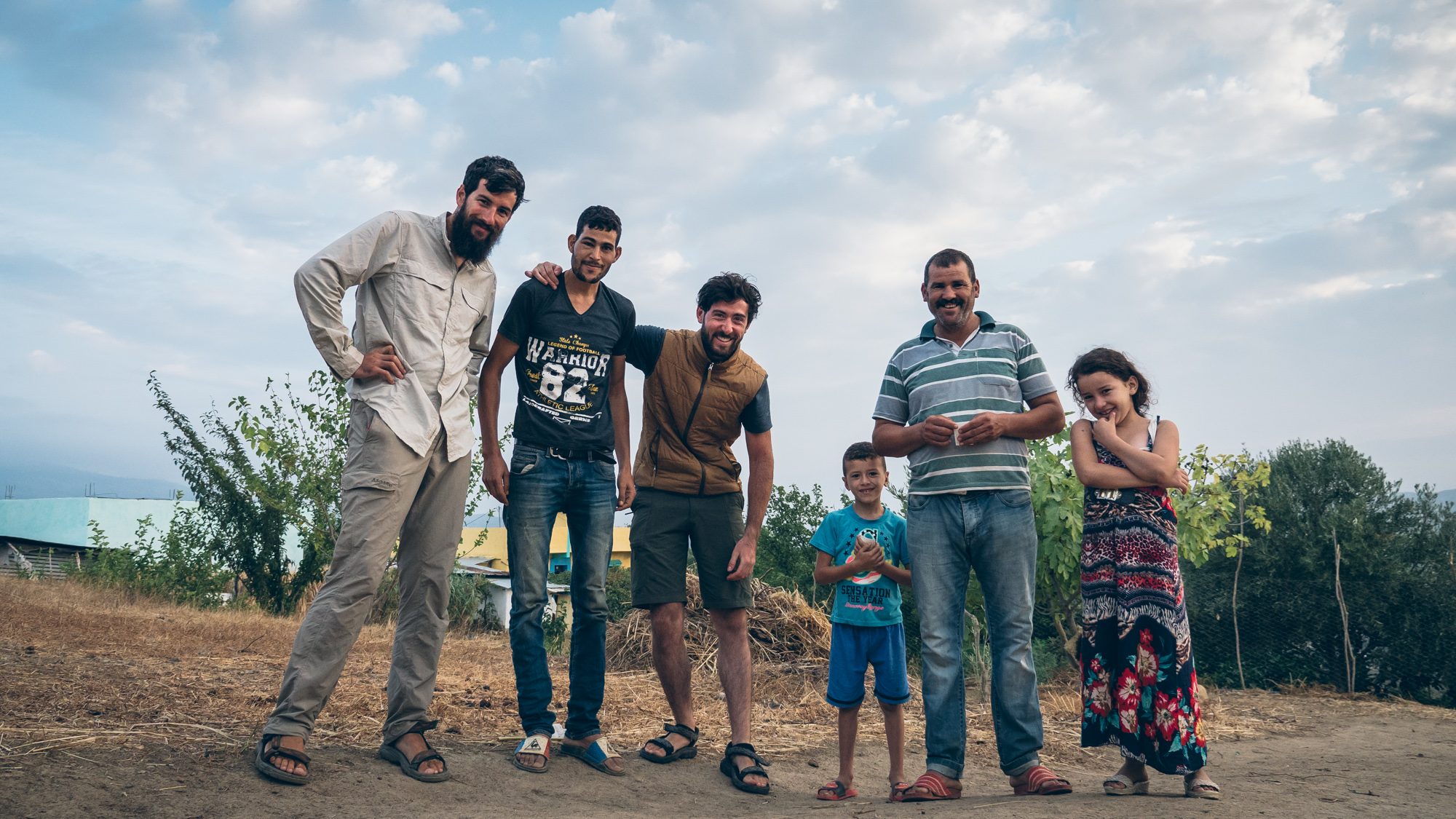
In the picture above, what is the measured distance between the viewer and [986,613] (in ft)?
10.8

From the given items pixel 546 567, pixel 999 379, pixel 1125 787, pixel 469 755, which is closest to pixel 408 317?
pixel 546 567

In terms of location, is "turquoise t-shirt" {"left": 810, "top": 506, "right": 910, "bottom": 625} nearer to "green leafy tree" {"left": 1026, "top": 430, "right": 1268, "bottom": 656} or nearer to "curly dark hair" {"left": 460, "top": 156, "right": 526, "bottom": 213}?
"curly dark hair" {"left": 460, "top": 156, "right": 526, "bottom": 213}

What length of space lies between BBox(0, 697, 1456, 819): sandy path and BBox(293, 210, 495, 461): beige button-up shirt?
3.77 ft

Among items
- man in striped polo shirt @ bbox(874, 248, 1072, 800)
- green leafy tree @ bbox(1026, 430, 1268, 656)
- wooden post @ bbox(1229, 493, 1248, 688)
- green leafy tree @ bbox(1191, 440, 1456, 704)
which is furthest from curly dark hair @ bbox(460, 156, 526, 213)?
green leafy tree @ bbox(1191, 440, 1456, 704)

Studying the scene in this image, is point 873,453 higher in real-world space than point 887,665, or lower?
higher

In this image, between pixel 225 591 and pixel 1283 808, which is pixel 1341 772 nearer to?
pixel 1283 808

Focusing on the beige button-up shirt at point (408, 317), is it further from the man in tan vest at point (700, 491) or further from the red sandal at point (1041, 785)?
the red sandal at point (1041, 785)

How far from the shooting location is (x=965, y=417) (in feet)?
11.3

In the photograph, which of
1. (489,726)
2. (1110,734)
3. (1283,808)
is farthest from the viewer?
(489,726)

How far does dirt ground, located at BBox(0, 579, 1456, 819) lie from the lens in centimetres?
288

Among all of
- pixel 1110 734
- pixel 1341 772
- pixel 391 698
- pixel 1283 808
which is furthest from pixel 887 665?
pixel 1341 772

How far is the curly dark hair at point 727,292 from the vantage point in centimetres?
391

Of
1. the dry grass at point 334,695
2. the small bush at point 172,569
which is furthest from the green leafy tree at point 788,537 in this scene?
the small bush at point 172,569

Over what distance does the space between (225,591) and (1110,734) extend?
13.9 metres
